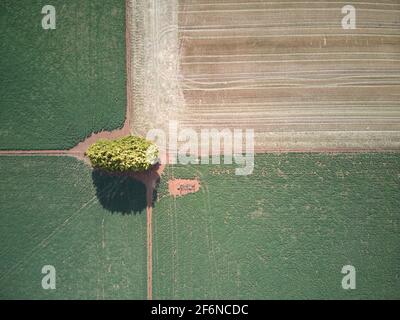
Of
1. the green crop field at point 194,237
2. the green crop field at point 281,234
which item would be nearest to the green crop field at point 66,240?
the green crop field at point 194,237

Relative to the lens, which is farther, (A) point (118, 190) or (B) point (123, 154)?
(A) point (118, 190)

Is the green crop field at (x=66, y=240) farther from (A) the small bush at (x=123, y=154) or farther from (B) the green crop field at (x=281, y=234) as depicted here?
(A) the small bush at (x=123, y=154)

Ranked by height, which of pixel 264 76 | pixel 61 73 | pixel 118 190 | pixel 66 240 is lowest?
pixel 66 240

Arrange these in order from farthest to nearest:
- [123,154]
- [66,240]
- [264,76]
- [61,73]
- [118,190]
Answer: [264,76]
[61,73]
[118,190]
[66,240]
[123,154]

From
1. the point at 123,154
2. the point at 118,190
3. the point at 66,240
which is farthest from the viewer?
the point at 118,190

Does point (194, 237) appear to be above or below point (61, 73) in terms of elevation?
below

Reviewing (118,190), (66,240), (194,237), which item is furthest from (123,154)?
(194,237)

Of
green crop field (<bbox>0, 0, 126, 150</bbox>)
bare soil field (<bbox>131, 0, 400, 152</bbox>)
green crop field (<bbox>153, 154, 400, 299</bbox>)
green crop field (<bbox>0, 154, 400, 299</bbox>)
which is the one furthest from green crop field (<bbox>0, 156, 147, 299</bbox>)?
bare soil field (<bbox>131, 0, 400, 152</bbox>)

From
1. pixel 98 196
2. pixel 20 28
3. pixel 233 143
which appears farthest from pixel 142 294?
pixel 20 28

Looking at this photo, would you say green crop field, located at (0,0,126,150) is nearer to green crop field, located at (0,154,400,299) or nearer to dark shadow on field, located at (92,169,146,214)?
green crop field, located at (0,154,400,299)

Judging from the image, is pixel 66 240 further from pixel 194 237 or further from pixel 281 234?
pixel 281 234
